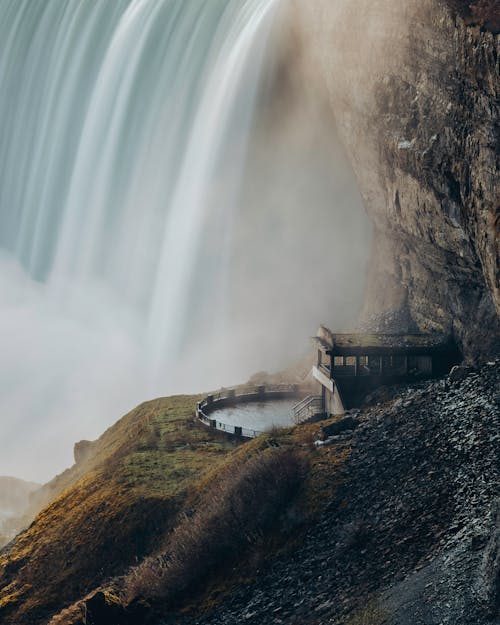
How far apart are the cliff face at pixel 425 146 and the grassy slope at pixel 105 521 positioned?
42.4ft

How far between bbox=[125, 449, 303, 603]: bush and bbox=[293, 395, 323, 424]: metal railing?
9997 mm

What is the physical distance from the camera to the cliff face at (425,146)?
30.8 metres

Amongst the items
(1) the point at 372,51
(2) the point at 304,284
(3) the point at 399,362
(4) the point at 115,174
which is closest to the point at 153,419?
(3) the point at 399,362

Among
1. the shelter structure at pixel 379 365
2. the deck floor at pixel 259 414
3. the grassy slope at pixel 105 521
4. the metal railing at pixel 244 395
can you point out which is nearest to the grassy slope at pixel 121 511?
the grassy slope at pixel 105 521

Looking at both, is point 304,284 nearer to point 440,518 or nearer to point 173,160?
point 173,160

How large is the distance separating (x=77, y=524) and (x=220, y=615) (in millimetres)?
11796

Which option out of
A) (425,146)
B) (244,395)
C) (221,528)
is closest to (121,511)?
(221,528)

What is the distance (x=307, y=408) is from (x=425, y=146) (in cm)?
1394

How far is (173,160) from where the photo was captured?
229 ft

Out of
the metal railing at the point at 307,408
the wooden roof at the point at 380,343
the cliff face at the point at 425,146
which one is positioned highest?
the cliff face at the point at 425,146

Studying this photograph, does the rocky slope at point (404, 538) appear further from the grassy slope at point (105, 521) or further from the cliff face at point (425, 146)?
the grassy slope at point (105, 521)

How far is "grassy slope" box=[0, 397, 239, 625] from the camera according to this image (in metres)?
31.5

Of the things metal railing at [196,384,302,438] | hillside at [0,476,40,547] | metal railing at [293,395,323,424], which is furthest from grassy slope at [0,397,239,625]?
hillside at [0,476,40,547]

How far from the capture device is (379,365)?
39.3m
